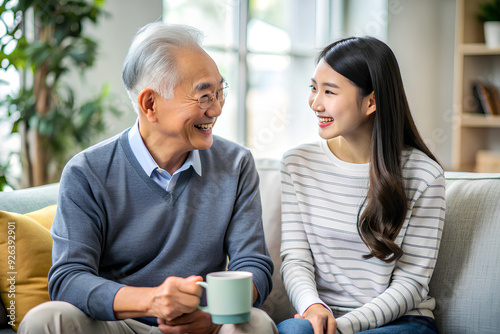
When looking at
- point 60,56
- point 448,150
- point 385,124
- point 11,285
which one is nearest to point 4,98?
point 60,56

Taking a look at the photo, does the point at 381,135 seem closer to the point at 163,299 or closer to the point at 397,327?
the point at 397,327

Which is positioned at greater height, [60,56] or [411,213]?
[60,56]

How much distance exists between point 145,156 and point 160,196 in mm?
110

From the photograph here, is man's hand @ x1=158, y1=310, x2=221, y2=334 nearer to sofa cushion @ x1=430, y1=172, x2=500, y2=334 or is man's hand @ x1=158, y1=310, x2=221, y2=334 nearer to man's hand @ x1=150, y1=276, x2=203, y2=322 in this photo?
man's hand @ x1=150, y1=276, x2=203, y2=322

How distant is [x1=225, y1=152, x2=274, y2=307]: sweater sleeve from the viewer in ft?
4.27

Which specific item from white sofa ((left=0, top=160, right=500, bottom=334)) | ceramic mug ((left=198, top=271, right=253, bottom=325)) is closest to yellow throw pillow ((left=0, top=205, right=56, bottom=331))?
white sofa ((left=0, top=160, right=500, bottom=334))

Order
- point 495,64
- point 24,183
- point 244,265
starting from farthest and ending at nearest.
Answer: point 495,64 → point 24,183 → point 244,265

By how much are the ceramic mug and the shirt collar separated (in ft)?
1.45

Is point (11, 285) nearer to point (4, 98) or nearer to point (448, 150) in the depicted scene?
point (4, 98)

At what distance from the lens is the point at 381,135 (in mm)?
1412

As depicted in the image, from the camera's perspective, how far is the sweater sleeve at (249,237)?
1303 mm

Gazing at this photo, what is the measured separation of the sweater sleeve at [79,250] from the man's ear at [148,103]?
21 centimetres

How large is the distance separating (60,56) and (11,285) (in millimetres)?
1485

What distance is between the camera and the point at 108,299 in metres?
1.11
